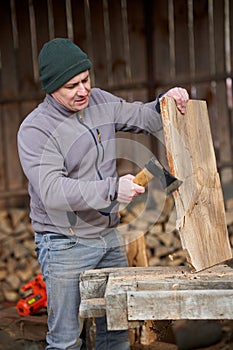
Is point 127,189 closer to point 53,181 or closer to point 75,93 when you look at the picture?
point 53,181

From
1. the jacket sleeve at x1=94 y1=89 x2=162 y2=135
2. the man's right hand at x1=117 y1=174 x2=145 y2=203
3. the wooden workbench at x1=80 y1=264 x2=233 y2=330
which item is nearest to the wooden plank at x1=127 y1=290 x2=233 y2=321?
the wooden workbench at x1=80 y1=264 x2=233 y2=330

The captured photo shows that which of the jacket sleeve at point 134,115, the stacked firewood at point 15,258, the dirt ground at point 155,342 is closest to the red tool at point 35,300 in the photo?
the dirt ground at point 155,342

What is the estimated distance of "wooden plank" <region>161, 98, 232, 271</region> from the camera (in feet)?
10.3

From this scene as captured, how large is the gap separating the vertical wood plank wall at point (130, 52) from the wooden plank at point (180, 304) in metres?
3.74

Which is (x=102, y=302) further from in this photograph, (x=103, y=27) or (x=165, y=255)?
(x=103, y=27)

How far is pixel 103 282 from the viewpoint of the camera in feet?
10.3

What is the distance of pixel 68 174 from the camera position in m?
3.29

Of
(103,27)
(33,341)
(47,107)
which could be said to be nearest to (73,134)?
(47,107)

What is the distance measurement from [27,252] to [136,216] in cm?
107

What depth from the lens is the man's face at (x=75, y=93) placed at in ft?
10.7

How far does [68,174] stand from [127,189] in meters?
0.40

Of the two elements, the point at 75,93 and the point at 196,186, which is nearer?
the point at 75,93

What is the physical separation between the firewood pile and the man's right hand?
284 centimetres

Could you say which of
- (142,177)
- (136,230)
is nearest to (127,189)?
(142,177)
